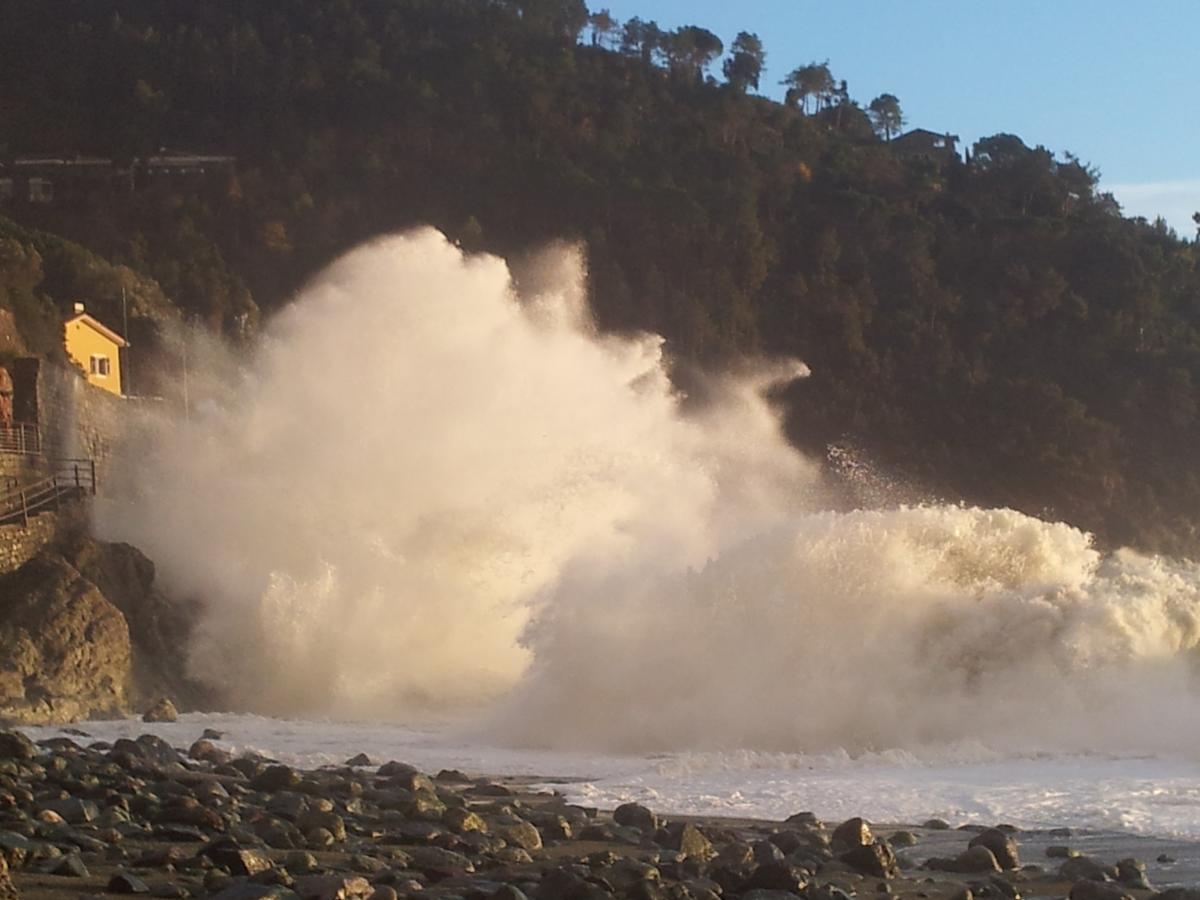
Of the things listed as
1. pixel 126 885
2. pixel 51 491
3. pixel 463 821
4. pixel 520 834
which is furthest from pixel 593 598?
pixel 126 885

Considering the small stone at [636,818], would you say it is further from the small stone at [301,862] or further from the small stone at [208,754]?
the small stone at [208,754]

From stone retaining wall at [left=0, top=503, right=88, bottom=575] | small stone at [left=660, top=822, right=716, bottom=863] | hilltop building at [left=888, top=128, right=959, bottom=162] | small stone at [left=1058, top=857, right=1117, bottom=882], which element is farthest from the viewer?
hilltop building at [left=888, top=128, right=959, bottom=162]

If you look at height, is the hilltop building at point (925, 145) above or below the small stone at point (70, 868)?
above

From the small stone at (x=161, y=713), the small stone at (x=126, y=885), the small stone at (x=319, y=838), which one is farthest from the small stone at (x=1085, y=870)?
the small stone at (x=161, y=713)

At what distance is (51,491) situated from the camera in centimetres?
2758

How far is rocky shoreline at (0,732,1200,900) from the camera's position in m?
10.1

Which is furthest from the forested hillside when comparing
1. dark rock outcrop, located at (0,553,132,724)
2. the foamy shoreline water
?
the foamy shoreline water

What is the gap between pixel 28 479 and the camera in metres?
27.6

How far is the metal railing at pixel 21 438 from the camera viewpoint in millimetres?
28000

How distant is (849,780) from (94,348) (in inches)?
1119

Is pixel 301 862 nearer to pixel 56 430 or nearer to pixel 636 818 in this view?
pixel 636 818

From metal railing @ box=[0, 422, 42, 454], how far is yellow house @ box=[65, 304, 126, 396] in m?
10.0

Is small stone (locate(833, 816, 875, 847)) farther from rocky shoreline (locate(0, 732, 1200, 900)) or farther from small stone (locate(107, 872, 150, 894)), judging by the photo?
small stone (locate(107, 872, 150, 894))

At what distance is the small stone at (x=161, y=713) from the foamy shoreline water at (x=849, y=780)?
158 centimetres
